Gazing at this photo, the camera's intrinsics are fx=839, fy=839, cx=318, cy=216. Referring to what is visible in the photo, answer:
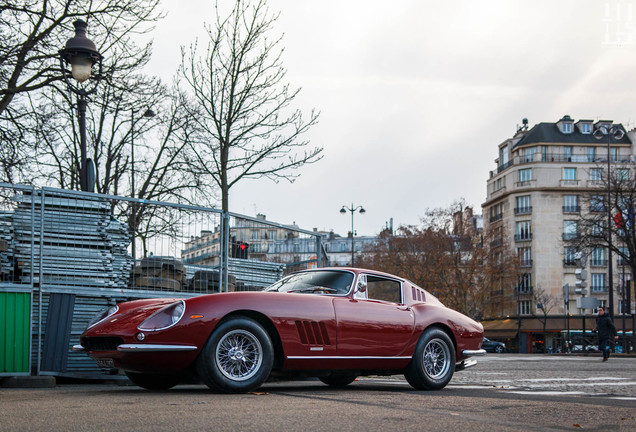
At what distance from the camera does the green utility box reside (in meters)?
9.98

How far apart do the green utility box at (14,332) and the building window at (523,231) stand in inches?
3275

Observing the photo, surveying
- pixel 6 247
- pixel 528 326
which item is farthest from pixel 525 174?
pixel 6 247

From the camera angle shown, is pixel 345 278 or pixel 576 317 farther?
pixel 576 317

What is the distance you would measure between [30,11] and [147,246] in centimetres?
823

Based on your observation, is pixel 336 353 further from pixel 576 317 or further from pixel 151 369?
pixel 576 317

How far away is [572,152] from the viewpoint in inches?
3706

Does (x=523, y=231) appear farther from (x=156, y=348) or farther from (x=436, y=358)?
(x=156, y=348)

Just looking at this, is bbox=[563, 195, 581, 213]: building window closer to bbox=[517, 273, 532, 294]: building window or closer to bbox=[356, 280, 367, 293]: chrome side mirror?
bbox=[517, 273, 532, 294]: building window

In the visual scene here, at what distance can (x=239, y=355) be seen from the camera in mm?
8078

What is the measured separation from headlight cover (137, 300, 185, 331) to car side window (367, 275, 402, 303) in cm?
244

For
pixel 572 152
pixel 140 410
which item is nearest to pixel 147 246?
pixel 140 410

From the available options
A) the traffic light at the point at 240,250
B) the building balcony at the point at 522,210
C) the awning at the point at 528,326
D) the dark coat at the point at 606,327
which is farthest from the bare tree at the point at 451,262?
the traffic light at the point at 240,250

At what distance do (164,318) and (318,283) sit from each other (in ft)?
6.63

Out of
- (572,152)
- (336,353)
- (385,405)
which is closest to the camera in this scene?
(385,405)
